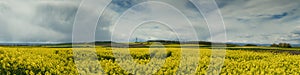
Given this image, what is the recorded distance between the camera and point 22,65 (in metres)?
8.27

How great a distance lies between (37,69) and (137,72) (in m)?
2.85

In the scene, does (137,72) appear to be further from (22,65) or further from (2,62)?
(2,62)

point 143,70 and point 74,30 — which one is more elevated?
point 74,30

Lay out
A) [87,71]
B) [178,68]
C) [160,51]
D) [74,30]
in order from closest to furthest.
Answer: [74,30], [87,71], [178,68], [160,51]

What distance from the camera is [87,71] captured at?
863cm

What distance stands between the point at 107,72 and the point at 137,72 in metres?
0.90

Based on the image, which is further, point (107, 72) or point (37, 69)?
point (107, 72)

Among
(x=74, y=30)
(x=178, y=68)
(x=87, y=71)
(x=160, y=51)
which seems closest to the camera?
(x=74, y=30)

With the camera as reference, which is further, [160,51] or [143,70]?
[160,51]

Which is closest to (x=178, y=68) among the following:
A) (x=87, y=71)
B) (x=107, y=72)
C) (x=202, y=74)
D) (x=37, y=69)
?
(x=202, y=74)

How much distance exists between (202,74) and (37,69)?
184 inches

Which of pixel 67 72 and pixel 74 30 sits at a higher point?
pixel 74 30

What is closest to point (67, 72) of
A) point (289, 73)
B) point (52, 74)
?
point (52, 74)

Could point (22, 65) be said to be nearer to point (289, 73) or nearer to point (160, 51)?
point (289, 73)
